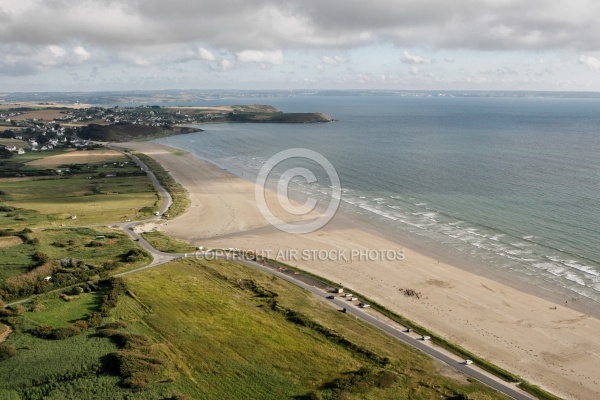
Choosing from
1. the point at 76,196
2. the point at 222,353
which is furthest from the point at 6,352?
the point at 76,196

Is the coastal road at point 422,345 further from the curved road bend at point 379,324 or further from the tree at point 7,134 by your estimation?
the tree at point 7,134

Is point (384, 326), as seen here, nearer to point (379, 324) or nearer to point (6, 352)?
point (379, 324)

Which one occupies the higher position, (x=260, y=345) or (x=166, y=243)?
(x=166, y=243)

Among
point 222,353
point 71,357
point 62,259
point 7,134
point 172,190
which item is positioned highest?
point 7,134

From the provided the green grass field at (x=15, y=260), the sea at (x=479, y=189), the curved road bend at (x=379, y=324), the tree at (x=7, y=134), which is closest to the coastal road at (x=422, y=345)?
the curved road bend at (x=379, y=324)

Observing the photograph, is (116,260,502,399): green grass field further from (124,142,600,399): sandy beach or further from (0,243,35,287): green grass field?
(0,243,35,287): green grass field
